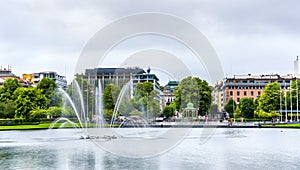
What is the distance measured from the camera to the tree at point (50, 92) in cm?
9975

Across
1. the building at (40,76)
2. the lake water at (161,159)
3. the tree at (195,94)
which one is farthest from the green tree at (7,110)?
the building at (40,76)

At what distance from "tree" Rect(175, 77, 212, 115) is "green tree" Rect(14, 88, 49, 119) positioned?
42.3 metres

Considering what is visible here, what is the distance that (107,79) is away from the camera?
181125 mm

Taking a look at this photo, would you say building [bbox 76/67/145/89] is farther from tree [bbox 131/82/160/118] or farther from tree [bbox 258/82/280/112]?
tree [bbox 258/82/280/112]

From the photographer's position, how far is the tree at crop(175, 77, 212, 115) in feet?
396

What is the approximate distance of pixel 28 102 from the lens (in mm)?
90062

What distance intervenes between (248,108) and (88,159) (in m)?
110

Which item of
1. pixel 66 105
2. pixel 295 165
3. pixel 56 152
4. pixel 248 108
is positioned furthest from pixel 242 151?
pixel 248 108

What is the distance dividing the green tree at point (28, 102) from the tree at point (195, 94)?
139ft

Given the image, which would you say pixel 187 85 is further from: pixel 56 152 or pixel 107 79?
pixel 56 152

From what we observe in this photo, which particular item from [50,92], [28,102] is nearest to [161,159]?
[28,102]

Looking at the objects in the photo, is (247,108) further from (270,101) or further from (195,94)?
(270,101)

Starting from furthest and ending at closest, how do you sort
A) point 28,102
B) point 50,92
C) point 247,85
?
point 247,85
point 50,92
point 28,102

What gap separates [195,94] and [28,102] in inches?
1946
